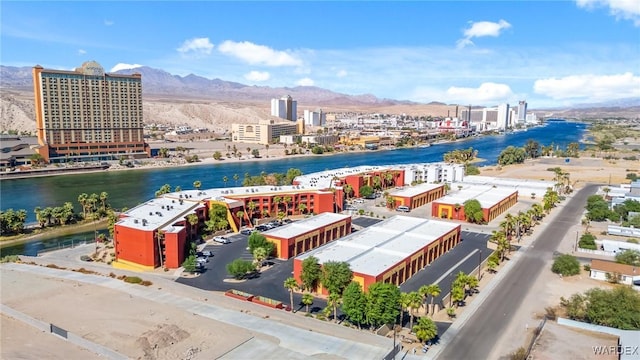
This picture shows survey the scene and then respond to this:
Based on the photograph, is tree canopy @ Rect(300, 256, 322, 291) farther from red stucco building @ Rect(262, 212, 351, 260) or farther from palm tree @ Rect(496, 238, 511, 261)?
palm tree @ Rect(496, 238, 511, 261)

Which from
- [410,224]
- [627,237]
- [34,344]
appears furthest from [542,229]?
[34,344]

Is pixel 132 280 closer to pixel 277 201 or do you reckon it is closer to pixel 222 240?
pixel 222 240

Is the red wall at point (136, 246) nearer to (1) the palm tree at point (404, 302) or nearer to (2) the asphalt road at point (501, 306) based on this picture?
(1) the palm tree at point (404, 302)

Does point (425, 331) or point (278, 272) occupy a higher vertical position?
point (425, 331)

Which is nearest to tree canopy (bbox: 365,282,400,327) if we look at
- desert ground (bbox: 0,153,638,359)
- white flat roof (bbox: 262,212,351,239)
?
desert ground (bbox: 0,153,638,359)

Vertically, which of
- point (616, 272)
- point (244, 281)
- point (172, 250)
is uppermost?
point (172, 250)

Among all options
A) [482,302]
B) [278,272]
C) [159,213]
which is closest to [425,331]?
[482,302]

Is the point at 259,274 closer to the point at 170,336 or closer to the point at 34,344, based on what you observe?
the point at 170,336
